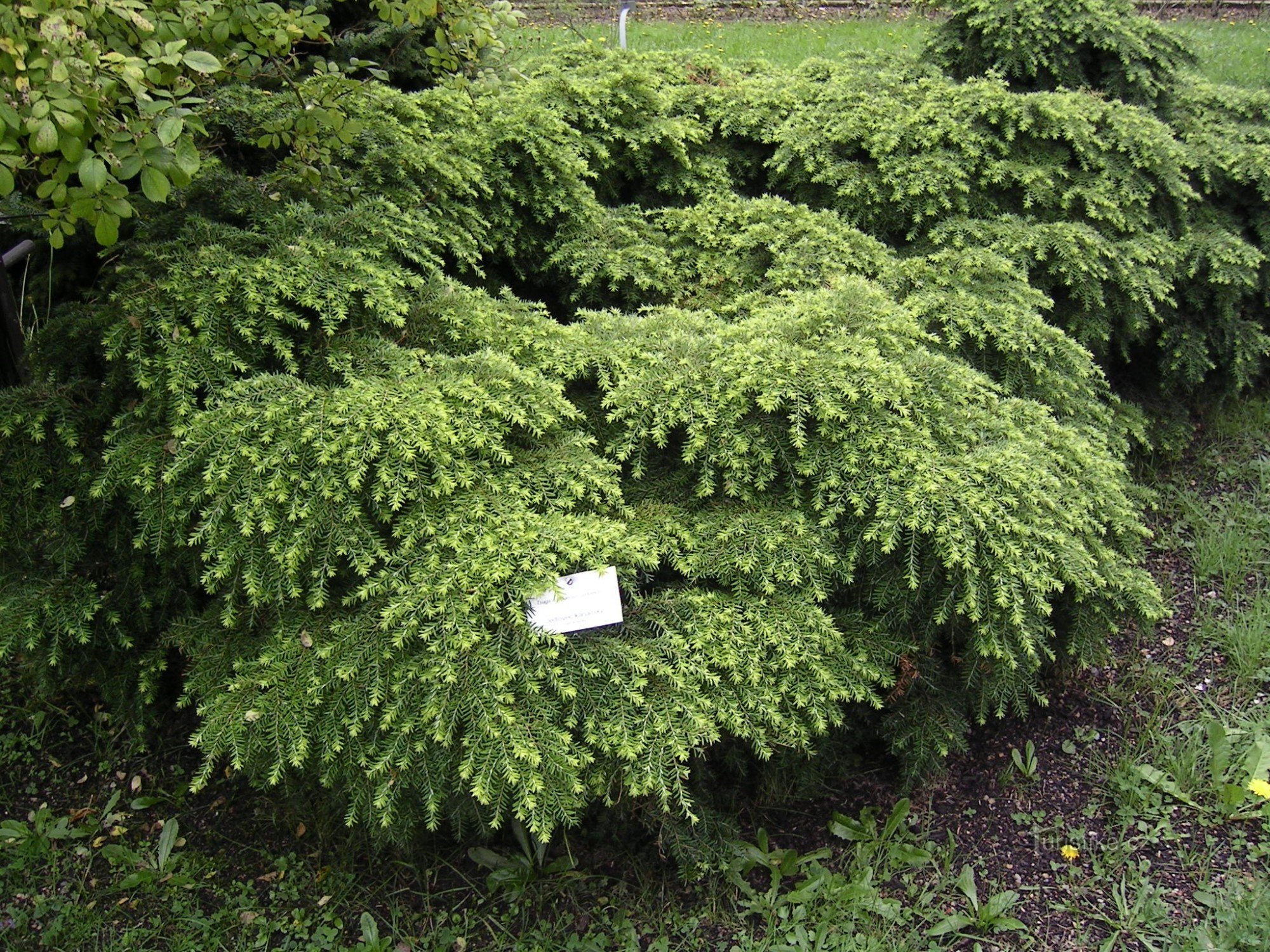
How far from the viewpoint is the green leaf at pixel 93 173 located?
1.67 meters

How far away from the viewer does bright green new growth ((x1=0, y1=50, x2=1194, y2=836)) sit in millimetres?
1996

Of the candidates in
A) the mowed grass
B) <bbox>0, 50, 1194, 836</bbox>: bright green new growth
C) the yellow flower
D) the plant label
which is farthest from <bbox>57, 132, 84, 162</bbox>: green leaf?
the mowed grass

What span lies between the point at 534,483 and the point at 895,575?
3.12 ft

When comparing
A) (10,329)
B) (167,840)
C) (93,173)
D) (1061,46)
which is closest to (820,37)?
(1061,46)

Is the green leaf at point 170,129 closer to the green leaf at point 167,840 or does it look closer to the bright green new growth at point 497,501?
the bright green new growth at point 497,501

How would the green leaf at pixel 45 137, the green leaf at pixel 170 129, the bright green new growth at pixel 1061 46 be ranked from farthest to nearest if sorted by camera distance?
the bright green new growth at pixel 1061 46 → the green leaf at pixel 170 129 → the green leaf at pixel 45 137

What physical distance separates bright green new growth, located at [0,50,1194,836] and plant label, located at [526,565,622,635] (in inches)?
1.4

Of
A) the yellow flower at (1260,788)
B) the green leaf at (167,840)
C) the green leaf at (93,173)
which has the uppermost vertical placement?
the green leaf at (93,173)

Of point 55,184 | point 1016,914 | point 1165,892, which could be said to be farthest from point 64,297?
point 1165,892

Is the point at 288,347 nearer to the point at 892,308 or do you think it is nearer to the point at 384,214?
the point at 384,214

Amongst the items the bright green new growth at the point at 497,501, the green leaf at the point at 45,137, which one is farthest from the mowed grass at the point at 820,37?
the green leaf at the point at 45,137

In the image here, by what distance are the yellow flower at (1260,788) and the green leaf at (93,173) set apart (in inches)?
124

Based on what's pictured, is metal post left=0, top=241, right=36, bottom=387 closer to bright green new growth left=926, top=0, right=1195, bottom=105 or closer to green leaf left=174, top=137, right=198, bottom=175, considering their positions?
green leaf left=174, top=137, right=198, bottom=175

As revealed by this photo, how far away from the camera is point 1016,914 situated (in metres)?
2.38
